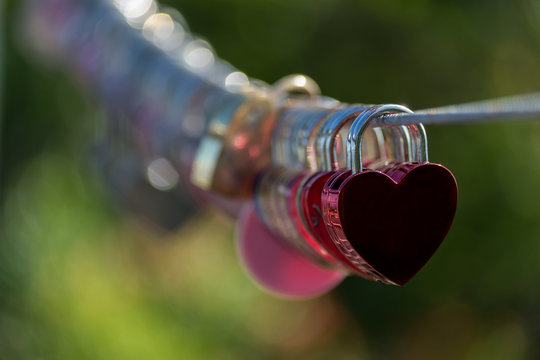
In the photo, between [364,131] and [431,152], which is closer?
[364,131]

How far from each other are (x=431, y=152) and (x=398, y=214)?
137 centimetres

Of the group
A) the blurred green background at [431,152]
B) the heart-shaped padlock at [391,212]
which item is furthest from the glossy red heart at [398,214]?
the blurred green background at [431,152]

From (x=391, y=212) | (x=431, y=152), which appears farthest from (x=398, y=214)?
(x=431, y=152)

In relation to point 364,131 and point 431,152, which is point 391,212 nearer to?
point 364,131

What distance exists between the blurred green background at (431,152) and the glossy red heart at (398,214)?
137 cm

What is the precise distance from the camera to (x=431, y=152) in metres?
1.53

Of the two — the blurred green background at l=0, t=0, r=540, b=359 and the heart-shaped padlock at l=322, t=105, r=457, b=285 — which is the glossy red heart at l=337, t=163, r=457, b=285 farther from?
the blurred green background at l=0, t=0, r=540, b=359

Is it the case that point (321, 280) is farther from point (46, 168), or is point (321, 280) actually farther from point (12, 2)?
point (46, 168)

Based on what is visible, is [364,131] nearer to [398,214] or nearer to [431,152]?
[398,214]

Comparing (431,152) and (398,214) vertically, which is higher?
(431,152)

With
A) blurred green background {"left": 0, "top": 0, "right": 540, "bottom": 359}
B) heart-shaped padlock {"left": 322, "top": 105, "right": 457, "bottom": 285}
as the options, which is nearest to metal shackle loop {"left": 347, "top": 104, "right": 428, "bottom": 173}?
heart-shaped padlock {"left": 322, "top": 105, "right": 457, "bottom": 285}

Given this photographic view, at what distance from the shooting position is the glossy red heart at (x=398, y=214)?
8.1 inches

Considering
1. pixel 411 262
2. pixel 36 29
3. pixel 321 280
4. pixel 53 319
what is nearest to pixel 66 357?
pixel 53 319

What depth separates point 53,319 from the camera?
136 cm
